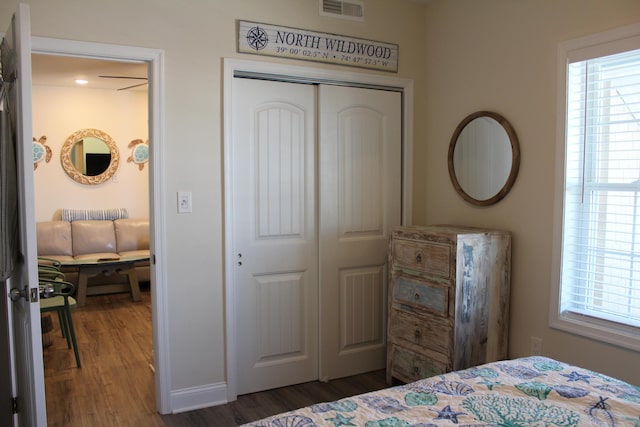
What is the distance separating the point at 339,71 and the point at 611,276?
6.37ft

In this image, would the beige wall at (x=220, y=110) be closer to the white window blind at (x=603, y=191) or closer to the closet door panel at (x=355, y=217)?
the white window blind at (x=603, y=191)

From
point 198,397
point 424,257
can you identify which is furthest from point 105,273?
point 424,257

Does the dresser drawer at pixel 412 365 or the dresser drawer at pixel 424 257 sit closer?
the dresser drawer at pixel 424 257

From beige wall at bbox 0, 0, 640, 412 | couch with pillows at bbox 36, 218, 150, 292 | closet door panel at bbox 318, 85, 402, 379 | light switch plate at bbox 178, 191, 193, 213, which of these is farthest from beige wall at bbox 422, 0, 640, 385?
couch with pillows at bbox 36, 218, 150, 292

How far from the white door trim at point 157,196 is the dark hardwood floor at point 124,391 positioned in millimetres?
201

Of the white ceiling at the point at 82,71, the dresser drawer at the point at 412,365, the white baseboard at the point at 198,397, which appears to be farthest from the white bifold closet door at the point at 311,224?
the white ceiling at the point at 82,71

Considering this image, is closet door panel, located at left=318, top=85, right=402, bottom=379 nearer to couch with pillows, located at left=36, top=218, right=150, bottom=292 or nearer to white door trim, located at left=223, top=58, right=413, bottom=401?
white door trim, located at left=223, top=58, right=413, bottom=401

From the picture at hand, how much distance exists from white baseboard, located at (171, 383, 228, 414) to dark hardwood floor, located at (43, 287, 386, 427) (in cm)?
4

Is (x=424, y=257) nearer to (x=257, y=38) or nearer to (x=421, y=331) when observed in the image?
(x=421, y=331)

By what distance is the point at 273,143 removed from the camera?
3154mm

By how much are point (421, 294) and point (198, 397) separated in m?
1.42

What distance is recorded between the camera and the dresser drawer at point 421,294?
111 inches

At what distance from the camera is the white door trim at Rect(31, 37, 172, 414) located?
2.70 m

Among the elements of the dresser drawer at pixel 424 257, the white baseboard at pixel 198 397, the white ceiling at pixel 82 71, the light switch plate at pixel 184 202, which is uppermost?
the white ceiling at pixel 82 71
